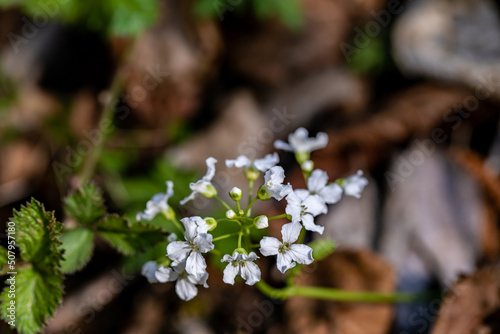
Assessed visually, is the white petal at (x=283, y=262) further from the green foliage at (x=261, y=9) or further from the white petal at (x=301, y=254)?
the green foliage at (x=261, y=9)

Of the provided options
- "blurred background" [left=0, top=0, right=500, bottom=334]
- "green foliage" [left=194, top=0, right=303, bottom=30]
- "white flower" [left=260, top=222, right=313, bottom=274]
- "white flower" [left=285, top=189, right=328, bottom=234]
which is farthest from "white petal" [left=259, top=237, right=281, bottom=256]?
"green foliage" [left=194, top=0, right=303, bottom=30]

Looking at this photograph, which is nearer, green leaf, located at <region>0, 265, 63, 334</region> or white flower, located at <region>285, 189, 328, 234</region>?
white flower, located at <region>285, 189, 328, 234</region>

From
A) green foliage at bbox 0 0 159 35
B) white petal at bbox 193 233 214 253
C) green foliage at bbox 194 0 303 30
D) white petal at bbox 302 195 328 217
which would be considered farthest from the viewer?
green foliage at bbox 194 0 303 30

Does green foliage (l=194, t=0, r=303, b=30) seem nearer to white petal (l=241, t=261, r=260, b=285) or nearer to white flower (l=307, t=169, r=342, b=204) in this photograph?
white flower (l=307, t=169, r=342, b=204)

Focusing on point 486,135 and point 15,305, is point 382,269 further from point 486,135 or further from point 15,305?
point 15,305

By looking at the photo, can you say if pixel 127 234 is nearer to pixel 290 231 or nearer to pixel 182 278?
pixel 182 278

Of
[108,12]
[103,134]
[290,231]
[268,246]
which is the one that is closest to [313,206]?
[290,231]
